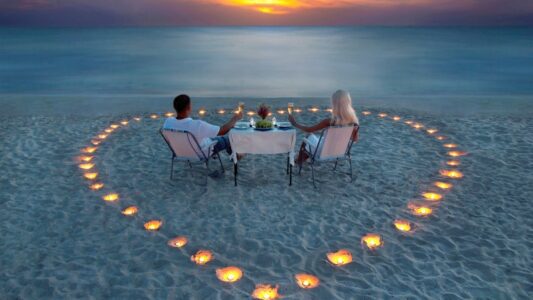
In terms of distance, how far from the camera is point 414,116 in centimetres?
965

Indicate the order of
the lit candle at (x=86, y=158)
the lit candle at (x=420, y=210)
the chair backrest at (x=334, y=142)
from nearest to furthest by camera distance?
the lit candle at (x=420, y=210)
the chair backrest at (x=334, y=142)
the lit candle at (x=86, y=158)

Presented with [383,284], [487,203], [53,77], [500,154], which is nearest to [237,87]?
[53,77]

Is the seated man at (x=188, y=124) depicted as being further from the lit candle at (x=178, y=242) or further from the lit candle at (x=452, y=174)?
the lit candle at (x=452, y=174)

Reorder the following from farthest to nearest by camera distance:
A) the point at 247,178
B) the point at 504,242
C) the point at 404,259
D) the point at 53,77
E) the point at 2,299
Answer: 1. the point at 53,77
2. the point at 247,178
3. the point at 504,242
4. the point at 404,259
5. the point at 2,299

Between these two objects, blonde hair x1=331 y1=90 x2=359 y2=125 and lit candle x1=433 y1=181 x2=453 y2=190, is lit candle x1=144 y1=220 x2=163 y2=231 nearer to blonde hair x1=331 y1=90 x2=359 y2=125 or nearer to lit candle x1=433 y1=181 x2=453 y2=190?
blonde hair x1=331 y1=90 x2=359 y2=125

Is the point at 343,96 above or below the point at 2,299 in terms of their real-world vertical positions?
above

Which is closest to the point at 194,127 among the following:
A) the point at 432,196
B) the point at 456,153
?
the point at 432,196

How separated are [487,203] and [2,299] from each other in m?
5.05

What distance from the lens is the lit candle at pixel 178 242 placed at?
4281 mm

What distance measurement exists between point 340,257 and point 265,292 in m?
0.86

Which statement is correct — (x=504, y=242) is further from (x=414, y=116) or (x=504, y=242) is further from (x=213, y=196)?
(x=414, y=116)

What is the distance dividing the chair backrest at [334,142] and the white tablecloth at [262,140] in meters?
0.38

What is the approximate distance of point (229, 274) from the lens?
12.4 feet

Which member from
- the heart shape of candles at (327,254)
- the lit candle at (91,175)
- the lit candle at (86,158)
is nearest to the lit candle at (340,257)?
the heart shape of candles at (327,254)
